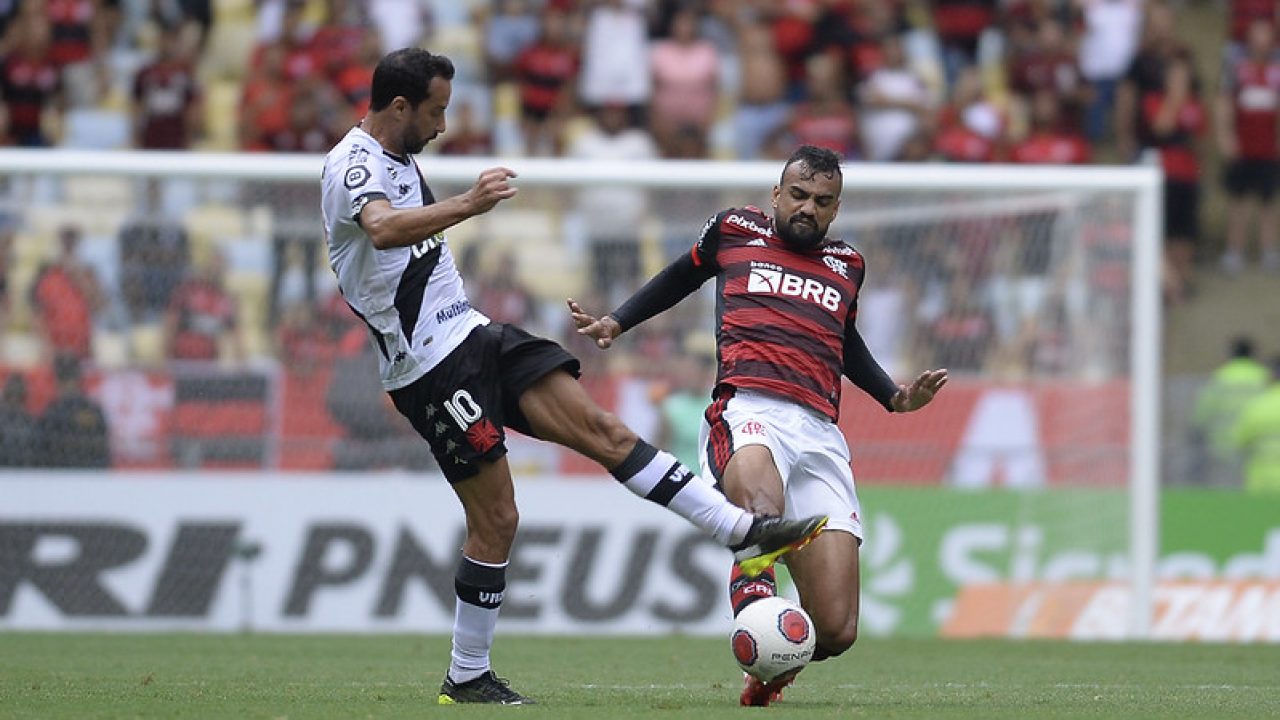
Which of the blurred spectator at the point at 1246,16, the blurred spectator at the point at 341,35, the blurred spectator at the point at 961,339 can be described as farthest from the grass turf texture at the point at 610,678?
the blurred spectator at the point at 1246,16

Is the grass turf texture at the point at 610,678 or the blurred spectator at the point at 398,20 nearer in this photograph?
the grass turf texture at the point at 610,678

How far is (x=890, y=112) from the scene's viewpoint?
66.5ft

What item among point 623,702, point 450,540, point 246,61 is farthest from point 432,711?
point 246,61

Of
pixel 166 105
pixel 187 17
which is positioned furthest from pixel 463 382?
pixel 187 17

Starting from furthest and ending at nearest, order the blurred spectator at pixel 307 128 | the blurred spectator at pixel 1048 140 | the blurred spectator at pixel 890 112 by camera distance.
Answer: the blurred spectator at pixel 1048 140 → the blurred spectator at pixel 890 112 → the blurred spectator at pixel 307 128

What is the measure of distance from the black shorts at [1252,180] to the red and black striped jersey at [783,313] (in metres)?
13.2

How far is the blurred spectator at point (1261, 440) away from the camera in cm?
1683

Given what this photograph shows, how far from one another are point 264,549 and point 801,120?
23.7 feet

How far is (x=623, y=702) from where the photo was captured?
27.6ft

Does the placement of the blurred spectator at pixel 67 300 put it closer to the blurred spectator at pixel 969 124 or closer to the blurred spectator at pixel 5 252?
the blurred spectator at pixel 5 252

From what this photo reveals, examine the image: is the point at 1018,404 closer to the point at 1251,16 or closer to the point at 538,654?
the point at 538,654

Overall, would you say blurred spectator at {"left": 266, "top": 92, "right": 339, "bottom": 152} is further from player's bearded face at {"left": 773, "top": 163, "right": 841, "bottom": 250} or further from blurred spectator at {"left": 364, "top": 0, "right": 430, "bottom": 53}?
player's bearded face at {"left": 773, "top": 163, "right": 841, "bottom": 250}

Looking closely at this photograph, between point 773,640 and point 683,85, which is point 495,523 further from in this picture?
point 683,85

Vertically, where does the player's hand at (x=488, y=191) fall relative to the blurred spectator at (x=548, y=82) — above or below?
above
